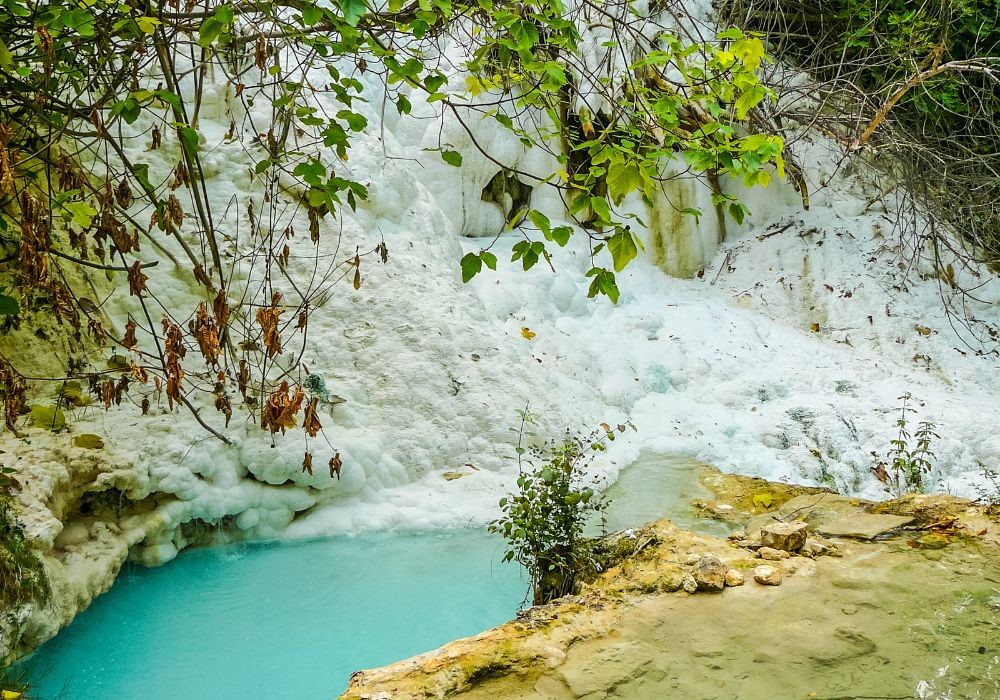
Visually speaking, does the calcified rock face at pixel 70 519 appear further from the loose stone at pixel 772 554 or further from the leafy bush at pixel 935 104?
the leafy bush at pixel 935 104

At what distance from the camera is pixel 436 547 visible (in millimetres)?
4141

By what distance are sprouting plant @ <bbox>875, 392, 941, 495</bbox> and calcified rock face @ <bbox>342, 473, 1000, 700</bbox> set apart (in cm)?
206

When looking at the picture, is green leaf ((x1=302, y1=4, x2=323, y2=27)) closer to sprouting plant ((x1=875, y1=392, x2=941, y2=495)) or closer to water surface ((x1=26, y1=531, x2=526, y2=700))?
water surface ((x1=26, y1=531, x2=526, y2=700))

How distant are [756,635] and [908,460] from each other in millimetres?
3486

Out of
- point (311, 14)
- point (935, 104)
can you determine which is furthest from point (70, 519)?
point (935, 104)

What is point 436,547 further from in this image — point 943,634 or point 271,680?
point 943,634

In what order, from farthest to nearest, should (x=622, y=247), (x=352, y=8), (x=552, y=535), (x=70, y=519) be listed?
(x=70, y=519)
(x=552, y=535)
(x=622, y=247)
(x=352, y=8)

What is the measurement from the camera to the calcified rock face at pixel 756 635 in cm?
196

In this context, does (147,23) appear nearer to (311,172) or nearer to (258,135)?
(311,172)

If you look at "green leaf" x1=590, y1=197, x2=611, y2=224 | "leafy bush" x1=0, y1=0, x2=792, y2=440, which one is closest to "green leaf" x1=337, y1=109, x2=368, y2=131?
"leafy bush" x1=0, y1=0, x2=792, y2=440

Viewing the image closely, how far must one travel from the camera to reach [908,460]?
197 inches

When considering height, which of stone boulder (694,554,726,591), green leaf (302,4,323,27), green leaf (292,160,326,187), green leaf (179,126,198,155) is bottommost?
stone boulder (694,554,726,591)

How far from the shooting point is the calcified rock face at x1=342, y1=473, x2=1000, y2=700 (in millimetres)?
1961

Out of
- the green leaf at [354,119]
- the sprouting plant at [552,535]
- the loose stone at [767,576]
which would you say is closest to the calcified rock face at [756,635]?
the loose stone at [767,576]
